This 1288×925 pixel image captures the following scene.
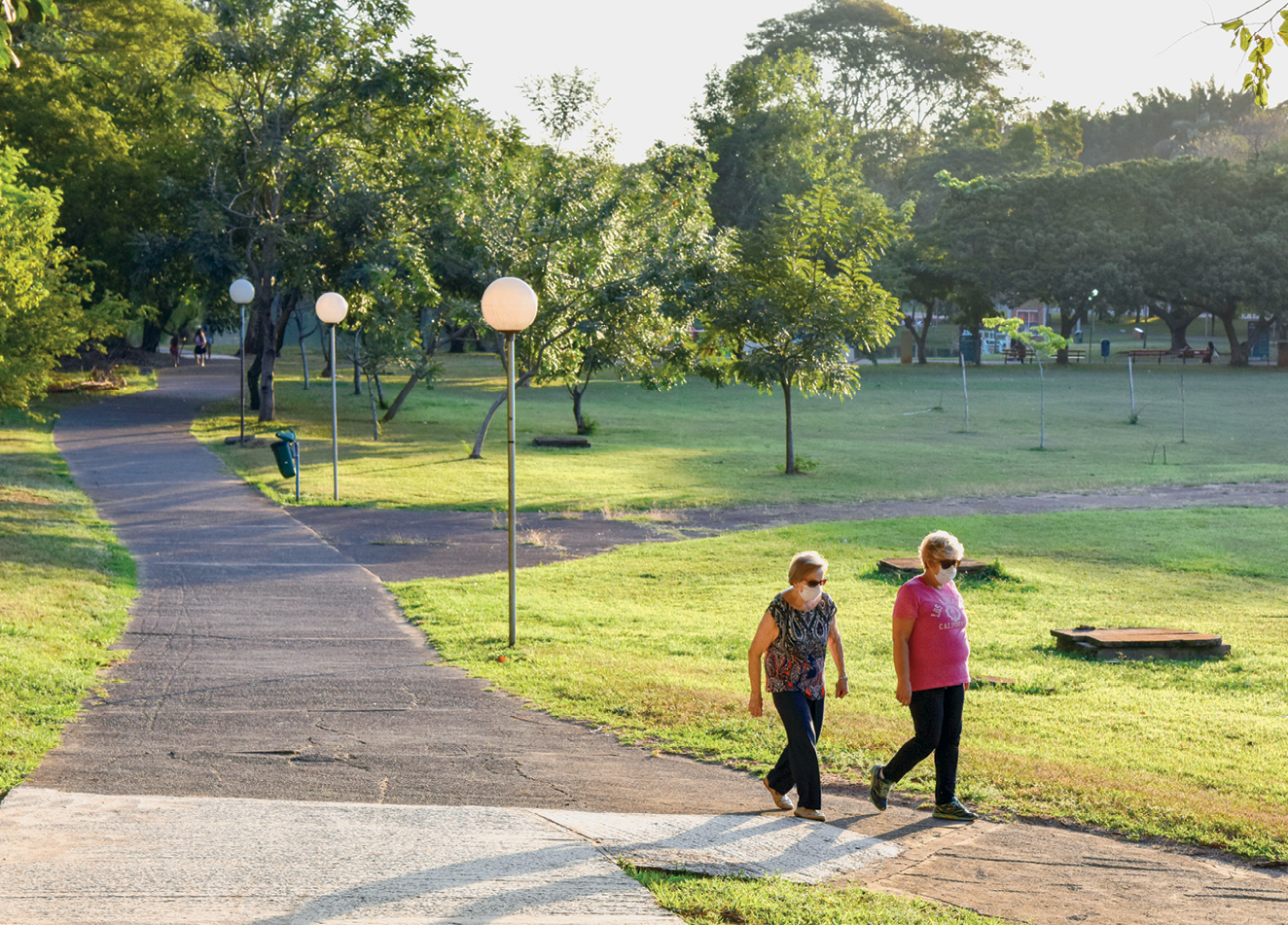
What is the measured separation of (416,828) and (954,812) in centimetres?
267

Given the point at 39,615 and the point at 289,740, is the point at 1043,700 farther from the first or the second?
the point at 39,615

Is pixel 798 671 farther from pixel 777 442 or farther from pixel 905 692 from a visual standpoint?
pixel 777 442

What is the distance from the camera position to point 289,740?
7.20m

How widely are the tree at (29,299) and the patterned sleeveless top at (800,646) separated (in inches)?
717

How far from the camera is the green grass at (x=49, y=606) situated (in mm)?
7340

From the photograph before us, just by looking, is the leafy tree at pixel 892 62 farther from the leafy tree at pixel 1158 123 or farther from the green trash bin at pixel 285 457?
the green trash bin at pixel 285 457

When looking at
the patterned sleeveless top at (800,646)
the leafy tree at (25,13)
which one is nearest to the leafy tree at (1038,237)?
the patterned sleeveless top at (800,646)

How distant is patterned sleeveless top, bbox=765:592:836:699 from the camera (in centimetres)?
607

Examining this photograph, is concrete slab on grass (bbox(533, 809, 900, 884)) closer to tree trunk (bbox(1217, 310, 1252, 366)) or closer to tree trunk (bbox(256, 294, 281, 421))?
tree trunk (bbox(256, 294, 281, 421))

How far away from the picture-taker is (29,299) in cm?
2109

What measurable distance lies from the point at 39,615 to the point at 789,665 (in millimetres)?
7407

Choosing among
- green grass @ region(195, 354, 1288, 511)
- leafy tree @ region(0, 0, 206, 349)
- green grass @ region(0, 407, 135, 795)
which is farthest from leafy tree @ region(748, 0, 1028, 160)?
green grass @ region(0, 407, 135, 795)

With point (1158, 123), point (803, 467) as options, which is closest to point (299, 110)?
point (803, 467)

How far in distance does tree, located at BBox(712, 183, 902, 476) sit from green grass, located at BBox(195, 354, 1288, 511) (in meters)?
2.41
